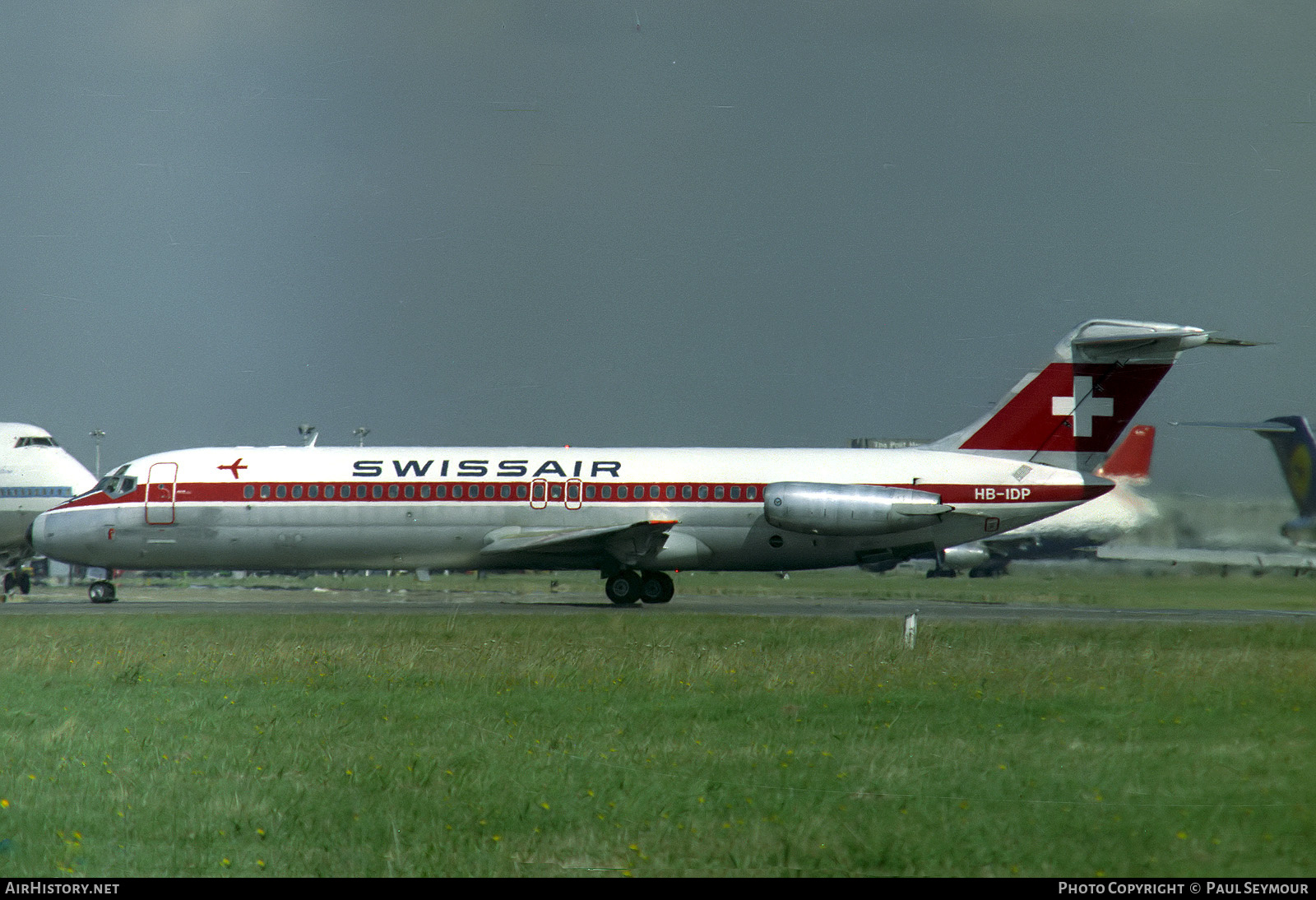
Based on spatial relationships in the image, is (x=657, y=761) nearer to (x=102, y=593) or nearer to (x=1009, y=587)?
(x=102, y=593)

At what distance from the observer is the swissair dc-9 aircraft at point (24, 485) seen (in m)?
38.8

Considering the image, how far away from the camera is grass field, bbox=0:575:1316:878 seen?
774 cm

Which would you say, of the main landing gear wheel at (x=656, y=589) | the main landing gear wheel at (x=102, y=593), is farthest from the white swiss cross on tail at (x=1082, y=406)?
the main landing gear wheel at (x=102, y=593)

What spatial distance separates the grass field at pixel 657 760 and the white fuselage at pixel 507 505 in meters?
11.5

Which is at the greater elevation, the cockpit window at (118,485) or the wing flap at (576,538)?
the cockpit window at (118,485)

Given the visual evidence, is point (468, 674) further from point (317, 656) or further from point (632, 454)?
point (632, 454)

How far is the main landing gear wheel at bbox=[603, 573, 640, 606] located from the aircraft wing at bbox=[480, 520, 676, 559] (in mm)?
829

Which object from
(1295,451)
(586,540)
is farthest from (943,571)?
(1295,451)

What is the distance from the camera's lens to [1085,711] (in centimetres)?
1261

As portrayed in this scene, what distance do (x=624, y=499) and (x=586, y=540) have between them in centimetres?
144

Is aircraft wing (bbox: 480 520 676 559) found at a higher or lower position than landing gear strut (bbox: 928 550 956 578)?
higher

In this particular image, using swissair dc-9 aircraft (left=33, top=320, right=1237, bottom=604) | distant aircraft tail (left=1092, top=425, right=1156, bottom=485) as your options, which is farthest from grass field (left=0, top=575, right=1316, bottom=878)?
swissair dc-9 aircraft (left=33, top=320, right=1237, bottom=604)

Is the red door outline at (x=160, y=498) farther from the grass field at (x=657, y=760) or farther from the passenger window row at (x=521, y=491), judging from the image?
the grass field at (x=657, y=760)

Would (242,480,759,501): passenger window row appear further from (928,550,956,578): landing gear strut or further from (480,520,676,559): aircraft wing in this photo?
(928,550,956,578): landing gear strut
